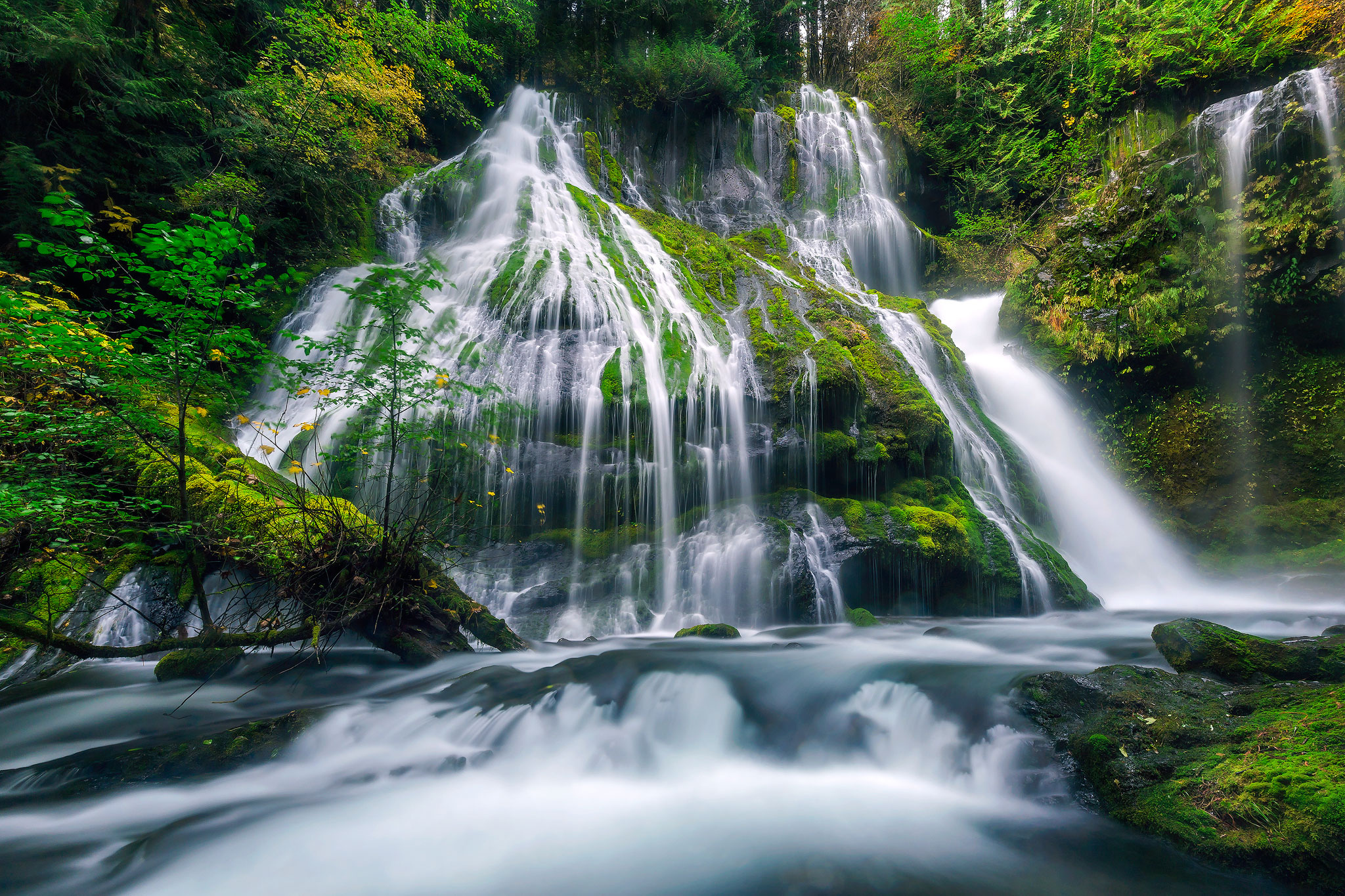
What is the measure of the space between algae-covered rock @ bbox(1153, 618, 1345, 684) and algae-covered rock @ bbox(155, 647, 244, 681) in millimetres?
6908

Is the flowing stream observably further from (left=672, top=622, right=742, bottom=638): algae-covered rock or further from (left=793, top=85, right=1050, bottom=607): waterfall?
(left=793, top=85, right=1050, bottom=607): waterfall

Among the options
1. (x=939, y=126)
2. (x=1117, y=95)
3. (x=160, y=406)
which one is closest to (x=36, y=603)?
(x=160, y=406)

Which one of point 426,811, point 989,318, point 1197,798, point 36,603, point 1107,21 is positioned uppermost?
point 1107,21

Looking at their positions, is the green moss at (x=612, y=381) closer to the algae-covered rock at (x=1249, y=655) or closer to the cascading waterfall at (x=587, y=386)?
the cascading waterfall at (x=587, y=386)

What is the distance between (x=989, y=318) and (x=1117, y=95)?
6.51 meters

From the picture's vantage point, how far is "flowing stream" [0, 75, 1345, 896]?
238 cm

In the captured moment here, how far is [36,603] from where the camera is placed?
4.16 m

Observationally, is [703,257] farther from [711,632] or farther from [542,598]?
[711,632]

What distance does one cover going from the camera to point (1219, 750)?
2.45 meters

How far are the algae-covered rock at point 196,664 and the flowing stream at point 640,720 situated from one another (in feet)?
0.29

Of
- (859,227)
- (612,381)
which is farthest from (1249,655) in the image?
(859,227)

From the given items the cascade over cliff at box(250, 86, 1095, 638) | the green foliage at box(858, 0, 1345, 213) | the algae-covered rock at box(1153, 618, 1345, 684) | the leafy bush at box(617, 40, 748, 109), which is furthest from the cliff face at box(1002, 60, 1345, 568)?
the leafy bush at box(617, 40, 748, 109)

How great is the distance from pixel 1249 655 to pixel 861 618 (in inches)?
130

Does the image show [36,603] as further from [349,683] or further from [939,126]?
[939,126]
